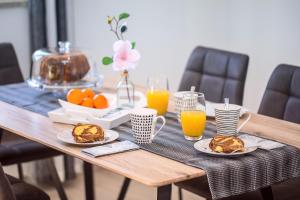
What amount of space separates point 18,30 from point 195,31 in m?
1.19

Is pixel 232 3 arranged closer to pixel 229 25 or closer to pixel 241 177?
pixel 229 25

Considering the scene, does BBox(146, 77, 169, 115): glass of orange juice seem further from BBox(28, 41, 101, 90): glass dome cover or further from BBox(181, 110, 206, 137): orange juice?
BBox(28, 41, 101, 90): glass dome cover

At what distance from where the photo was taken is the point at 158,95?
2.77m

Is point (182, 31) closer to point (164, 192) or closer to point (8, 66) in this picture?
point (8, 66)

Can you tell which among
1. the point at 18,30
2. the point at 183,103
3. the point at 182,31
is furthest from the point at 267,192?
the point at 18,30

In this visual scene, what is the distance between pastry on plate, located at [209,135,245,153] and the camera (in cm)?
226

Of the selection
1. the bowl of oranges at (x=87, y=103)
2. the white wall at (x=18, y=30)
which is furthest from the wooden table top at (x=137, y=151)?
the white wall at (x=18, y=30)

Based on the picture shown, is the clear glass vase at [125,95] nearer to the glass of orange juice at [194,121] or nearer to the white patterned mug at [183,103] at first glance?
the white patterned mug at [183,103]

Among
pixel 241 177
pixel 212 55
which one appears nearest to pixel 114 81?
pixel 212 55

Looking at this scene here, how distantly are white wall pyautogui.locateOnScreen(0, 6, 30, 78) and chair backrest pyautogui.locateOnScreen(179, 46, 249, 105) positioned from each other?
5.08ft

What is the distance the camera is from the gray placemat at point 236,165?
2178 millimetres

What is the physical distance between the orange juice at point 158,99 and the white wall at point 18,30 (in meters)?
2.03

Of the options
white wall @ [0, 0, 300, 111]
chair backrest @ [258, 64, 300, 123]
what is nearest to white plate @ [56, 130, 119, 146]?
chair backrest @ [258, 64, 300, 123]

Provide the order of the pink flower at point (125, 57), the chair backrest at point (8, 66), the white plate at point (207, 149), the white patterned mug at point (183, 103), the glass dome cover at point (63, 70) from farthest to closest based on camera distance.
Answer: the chair backrest at point (8, 66)
the glass dome cover at point (63, 70)
the pink flower at point (125, 57)
the white patterned mug at point (183, 103)
the white plate at point (207, 149)
